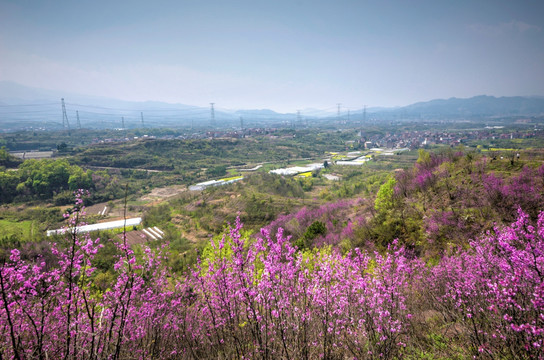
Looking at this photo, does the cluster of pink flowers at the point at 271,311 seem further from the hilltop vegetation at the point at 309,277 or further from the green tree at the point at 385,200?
the green tree at the point at 385,200

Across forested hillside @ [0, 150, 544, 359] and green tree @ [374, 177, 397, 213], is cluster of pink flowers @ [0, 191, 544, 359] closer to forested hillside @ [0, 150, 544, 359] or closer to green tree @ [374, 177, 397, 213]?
forested hillside @ [0, 150, 544, 359]

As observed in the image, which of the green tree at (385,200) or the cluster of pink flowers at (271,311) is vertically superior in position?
the cluster of pink flowers at (271,311)

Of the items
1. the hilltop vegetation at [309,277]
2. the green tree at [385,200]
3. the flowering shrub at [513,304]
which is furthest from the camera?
the green tree at [385,200]

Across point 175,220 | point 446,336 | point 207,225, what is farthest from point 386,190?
point 175,220

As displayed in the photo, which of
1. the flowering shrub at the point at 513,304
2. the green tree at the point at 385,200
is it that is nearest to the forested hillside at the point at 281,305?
the flowering shrub at the point at 513,304

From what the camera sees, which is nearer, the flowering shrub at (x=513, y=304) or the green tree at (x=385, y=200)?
the flowering shrub at (x=513, y=304)

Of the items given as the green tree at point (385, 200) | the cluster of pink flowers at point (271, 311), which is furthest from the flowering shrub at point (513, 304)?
the green tree at point (385, 200)

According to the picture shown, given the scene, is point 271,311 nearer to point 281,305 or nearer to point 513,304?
point 281,305

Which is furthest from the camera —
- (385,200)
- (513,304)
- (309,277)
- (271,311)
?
(385,200)

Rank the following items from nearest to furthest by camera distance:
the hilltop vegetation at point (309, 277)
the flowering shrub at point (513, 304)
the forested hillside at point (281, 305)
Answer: the flowering shrub at point (513, 304)
the forested hillside at point (281, 305)
the hilltop vegetation at point (309, 277)

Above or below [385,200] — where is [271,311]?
above

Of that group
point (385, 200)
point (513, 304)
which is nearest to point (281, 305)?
point (513, 304)

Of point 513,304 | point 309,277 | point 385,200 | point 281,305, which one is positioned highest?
point 513,304
